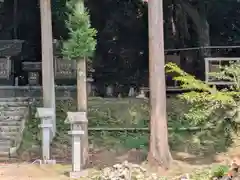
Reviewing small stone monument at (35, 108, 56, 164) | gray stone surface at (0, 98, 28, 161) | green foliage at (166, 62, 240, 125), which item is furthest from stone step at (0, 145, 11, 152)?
green foliage at (166, 62, 240, 125)

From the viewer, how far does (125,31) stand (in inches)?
869

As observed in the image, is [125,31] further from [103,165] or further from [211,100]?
[211,100]

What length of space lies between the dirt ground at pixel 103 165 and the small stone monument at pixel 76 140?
0.89 ft

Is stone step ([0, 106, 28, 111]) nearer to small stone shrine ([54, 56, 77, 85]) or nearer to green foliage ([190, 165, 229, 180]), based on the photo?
small stone shrine ([54, 56, 77, 85])

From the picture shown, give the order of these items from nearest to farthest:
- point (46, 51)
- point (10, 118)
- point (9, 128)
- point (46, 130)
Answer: point (46, 130) → point (46, 51) → point (9, 128) → point (10, 118)

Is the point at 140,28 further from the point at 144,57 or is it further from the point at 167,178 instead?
the point at 167,178

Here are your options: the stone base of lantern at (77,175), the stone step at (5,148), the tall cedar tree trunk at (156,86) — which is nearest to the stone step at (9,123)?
the stone step at (5,148)

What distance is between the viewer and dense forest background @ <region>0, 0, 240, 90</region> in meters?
21.6

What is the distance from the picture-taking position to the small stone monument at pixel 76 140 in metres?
11.3

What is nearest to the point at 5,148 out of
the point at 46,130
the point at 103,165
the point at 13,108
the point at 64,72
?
the point at 46,130

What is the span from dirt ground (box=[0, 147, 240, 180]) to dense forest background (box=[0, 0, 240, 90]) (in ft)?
26.6

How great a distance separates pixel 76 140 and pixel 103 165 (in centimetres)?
140

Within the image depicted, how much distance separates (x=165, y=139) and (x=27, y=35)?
12.3 metres

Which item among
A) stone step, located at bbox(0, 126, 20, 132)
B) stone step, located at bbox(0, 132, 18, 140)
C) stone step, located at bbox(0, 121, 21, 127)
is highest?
stone step, located at bbox(0, 121, 21, 127)
